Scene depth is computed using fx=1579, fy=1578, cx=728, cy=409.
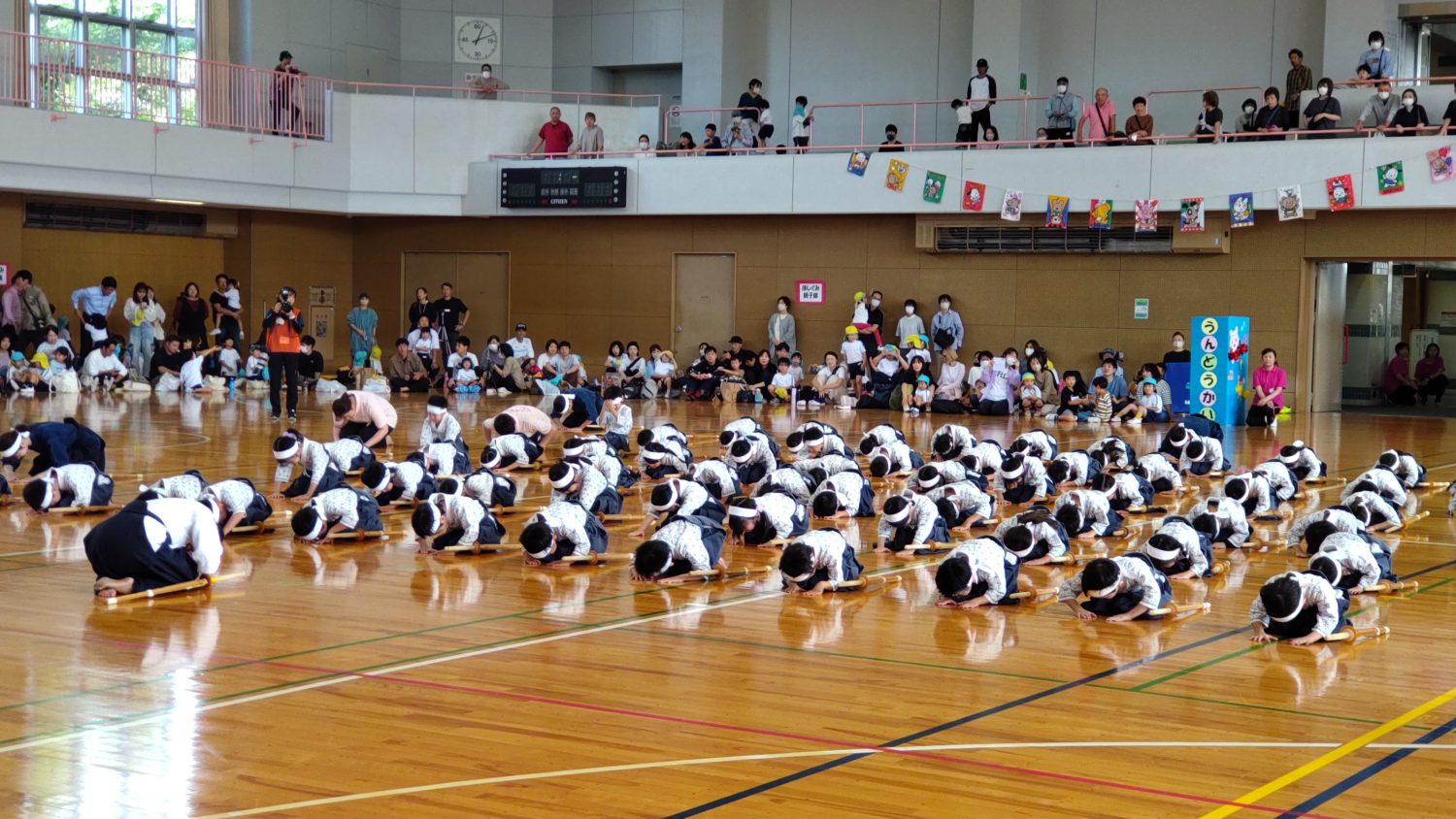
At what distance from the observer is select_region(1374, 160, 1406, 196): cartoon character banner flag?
24500mm

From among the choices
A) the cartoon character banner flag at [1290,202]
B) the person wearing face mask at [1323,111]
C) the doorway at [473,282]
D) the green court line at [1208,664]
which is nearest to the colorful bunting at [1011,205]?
the cartoon character banner flag at [1290,202]

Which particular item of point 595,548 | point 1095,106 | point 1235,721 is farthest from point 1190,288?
point 1235,721

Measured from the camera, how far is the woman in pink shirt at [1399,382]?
3095 centimetres

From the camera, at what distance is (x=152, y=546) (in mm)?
9109

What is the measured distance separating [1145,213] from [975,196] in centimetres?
298

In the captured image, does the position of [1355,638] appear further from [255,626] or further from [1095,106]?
[1095,106]

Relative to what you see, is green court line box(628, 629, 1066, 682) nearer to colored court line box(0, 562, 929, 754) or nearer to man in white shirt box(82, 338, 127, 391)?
colored court line box(0, 562, 929, 754)

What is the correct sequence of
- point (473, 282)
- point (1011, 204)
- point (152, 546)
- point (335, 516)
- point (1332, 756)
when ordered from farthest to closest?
1. point (473, 282)
2. point (1011, 204)
3. point (335, 516)
4. point (152, 546)
5. point (1332, 756)

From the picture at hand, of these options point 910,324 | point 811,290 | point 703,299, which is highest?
point 811,290

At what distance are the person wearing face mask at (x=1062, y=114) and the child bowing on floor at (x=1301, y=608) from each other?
1995cm

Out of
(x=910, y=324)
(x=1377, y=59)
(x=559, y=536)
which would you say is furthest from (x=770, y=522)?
(x=1377, y=59)

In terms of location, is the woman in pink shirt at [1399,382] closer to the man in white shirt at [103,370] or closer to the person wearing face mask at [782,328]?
the person wearing face mask at [782,328]

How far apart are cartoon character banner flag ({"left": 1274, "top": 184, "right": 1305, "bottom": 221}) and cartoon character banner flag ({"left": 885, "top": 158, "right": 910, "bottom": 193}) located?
6.38 metres

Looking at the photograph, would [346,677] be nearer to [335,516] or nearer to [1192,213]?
[335,516]
